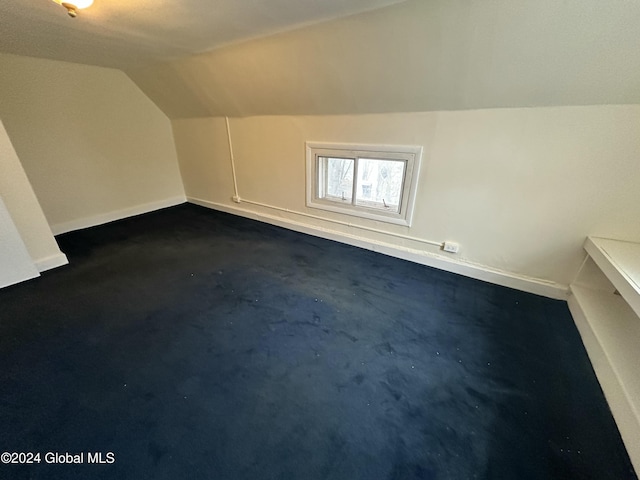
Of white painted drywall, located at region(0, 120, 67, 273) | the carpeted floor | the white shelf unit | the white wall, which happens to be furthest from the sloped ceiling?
white painted drywall, located at region(0, 120, 67, 273)

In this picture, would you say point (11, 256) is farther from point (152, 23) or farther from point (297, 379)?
point (297, 379)

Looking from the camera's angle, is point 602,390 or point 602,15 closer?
point 602,15

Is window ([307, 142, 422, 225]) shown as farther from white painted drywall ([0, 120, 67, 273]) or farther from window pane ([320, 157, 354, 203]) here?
white painted drywall ([0, 120, 67, 273])

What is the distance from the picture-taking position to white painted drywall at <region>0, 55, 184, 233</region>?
2.70 m

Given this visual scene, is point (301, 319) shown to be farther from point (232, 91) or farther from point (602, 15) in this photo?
point (232, 91)

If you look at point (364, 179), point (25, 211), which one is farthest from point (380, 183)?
point (25, 211)

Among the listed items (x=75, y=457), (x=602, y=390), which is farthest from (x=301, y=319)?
(x=602, y=390)

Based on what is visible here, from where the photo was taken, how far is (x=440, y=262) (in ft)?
7.97

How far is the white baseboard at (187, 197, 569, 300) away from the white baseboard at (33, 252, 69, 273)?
1.99 meters

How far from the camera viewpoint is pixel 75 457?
1080 millimetres

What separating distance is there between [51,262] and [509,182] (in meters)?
3.94

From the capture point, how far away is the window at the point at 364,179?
2379mm

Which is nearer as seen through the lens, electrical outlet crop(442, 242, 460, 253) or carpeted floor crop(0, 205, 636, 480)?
carpeted floor crop(0, 205, 636, 480)

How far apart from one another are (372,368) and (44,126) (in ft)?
13.2
